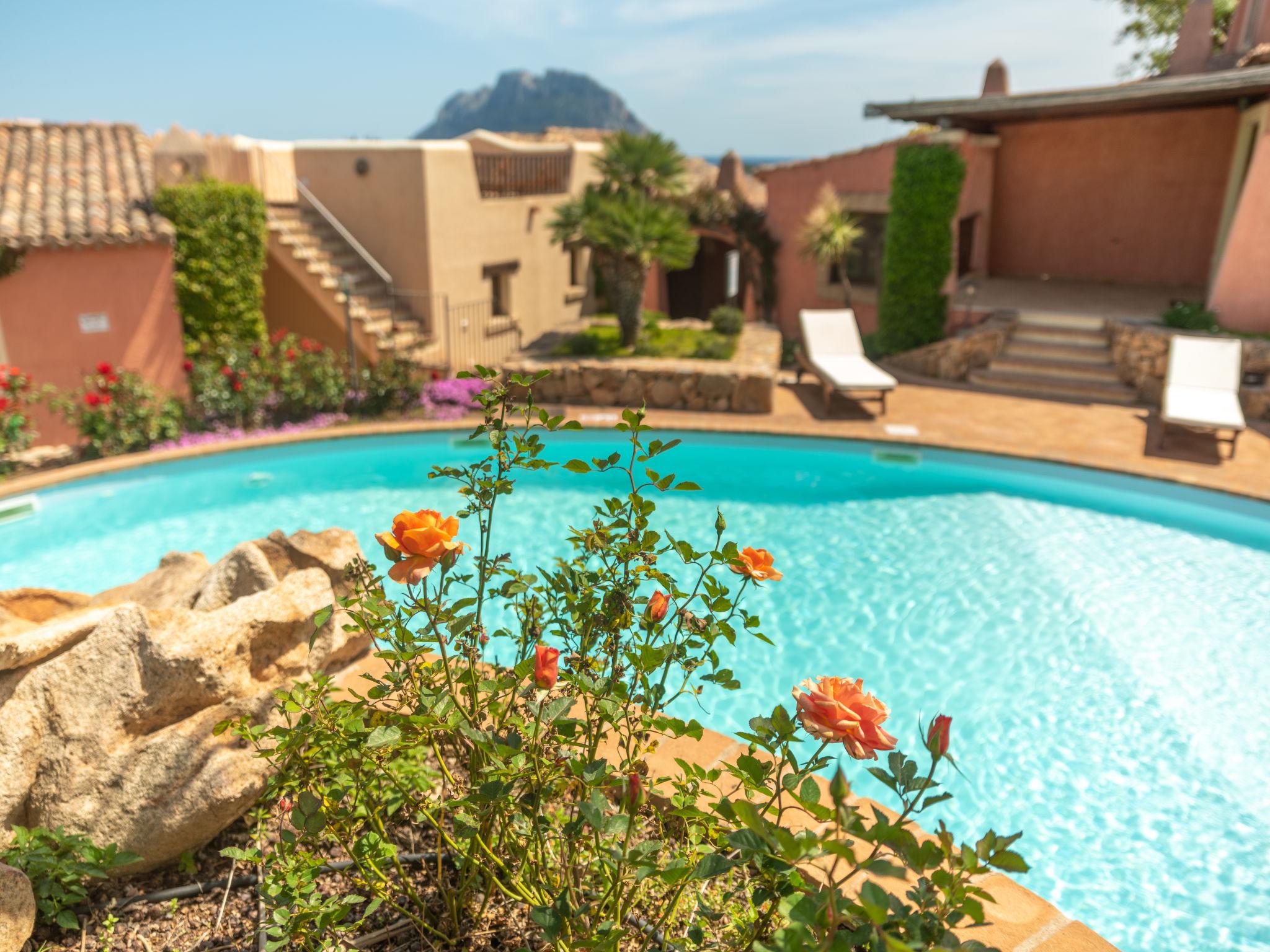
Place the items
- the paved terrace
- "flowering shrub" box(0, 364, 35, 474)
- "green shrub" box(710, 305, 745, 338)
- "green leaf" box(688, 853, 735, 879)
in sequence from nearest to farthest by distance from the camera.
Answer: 1. "green leaf" box(688, 853, 735, 879)
2. the paved terrace
3. "flowering shrub" box(0, 364, 35, 474)
4. "green shrub" box(710, 305, 745, 338)

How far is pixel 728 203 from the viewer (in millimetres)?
21125

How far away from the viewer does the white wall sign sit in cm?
1193

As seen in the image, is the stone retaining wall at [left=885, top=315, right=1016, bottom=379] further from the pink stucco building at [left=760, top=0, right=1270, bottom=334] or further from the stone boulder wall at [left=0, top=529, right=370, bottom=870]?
the stone boulder wall at [left=0, top=529, right=370, bottom=870]

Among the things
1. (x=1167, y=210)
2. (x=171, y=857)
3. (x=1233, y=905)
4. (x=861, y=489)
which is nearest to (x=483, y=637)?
(x=171, y=857)

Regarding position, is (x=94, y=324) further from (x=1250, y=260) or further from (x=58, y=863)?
(x=1250, y=260)

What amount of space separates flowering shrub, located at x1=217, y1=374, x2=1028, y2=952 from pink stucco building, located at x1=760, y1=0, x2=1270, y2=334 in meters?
14.5

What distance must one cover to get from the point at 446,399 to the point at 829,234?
26.2 feet

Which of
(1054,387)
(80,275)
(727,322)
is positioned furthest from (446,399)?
(1054,387)

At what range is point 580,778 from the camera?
7.50 feet

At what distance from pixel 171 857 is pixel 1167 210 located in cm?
2013

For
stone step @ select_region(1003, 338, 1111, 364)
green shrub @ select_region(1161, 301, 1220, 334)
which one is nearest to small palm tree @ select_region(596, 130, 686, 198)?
stone step @ select_region(1003, 338, 1111, 364)

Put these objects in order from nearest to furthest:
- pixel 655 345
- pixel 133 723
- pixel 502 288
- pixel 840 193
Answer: pixel 133 723 → pixel 655 345 → pixel 840 193 → pixel 502 288

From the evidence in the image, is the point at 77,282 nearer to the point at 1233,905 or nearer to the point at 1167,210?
the point at 1233,905

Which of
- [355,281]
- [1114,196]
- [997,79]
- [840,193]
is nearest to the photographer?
[355,281]
